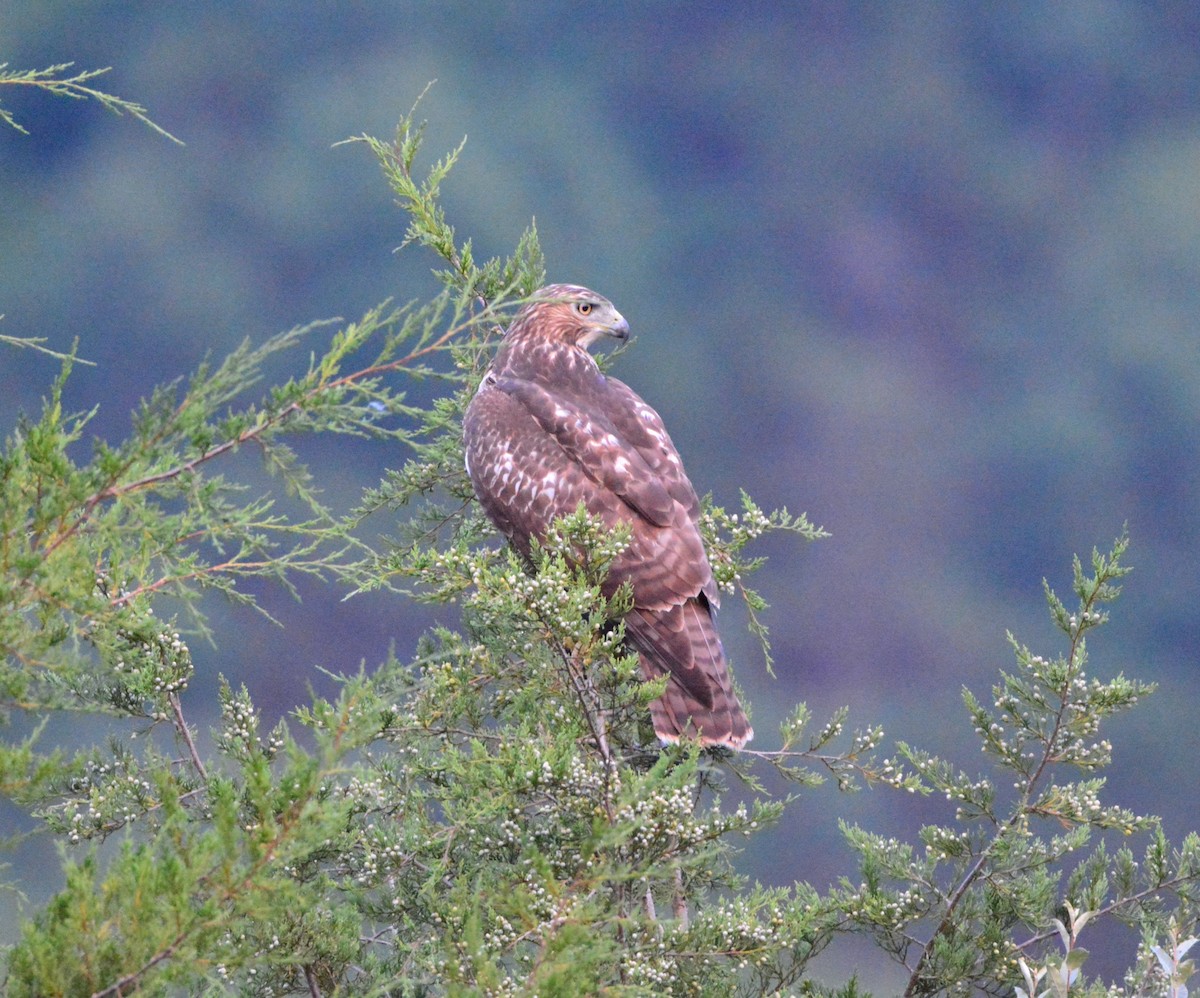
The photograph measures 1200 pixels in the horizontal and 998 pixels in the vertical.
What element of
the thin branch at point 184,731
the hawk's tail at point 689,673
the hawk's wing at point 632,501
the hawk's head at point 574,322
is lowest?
the thin branch at point 184,731

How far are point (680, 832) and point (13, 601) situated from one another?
165cm

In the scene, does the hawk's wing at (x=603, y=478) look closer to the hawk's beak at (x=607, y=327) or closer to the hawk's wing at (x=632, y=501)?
the hawk's wing at (x=632, y=501)

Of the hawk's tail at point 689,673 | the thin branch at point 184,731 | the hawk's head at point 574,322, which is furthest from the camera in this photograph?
the hawk's head at point 574,322

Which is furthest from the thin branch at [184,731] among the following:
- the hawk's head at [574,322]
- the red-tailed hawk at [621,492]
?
the hawk's head at [574,322]

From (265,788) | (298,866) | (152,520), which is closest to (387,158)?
(298,866)

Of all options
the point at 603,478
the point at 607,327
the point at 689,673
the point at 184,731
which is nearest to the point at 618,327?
the point at 607,327

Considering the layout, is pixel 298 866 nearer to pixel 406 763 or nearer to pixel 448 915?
pixel 406 763

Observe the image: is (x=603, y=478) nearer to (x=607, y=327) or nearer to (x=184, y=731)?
(x=607, y=327)

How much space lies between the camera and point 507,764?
10.6ft

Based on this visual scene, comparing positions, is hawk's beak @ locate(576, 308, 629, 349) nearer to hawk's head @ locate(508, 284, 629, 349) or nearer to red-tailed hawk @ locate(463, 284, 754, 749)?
hawk's head @ locate(508, 284, 629, 349)

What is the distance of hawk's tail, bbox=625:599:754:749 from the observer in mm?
4031

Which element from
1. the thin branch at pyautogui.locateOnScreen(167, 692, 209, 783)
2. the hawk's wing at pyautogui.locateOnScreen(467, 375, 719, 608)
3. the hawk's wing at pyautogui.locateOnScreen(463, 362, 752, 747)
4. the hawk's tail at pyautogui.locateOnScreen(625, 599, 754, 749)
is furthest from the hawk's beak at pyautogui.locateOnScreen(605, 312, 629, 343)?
the thin branch at pyautogui.locateOnScreen(167, 692, 209, 783)

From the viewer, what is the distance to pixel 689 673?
408 centimetres

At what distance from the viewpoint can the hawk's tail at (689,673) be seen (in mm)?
4031
